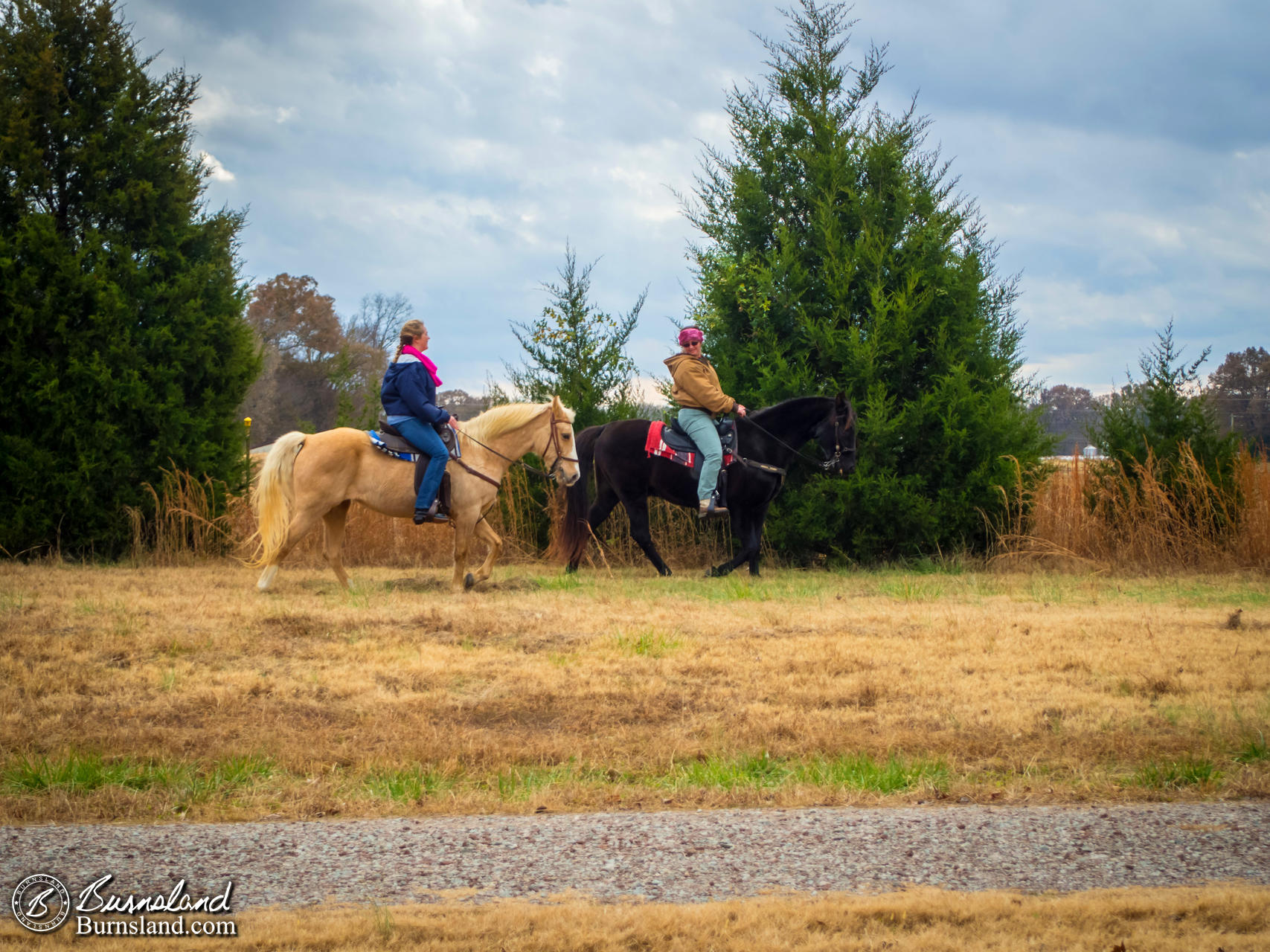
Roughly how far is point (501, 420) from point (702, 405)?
7.54 feet

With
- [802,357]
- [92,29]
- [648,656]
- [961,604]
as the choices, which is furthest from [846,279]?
[92,29]

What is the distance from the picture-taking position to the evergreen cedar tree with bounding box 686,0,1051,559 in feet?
40.9

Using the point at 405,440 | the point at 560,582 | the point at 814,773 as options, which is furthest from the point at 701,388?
the point at 814,773

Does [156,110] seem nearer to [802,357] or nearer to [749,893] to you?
[802,357]

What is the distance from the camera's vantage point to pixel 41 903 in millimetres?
2781

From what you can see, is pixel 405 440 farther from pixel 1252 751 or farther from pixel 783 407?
pixel 1252 751

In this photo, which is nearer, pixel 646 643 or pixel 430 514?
pixel 646 643

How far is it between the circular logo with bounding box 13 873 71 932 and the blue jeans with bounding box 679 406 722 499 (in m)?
8.69

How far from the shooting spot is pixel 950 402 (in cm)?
1235

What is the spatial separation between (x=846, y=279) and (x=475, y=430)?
5392mm

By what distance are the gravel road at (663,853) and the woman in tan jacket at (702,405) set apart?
7585mm

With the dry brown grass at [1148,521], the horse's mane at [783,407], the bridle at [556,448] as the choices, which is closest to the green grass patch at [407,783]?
the bridle at [556,448]

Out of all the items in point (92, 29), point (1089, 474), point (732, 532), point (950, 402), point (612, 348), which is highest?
point (92, 29)

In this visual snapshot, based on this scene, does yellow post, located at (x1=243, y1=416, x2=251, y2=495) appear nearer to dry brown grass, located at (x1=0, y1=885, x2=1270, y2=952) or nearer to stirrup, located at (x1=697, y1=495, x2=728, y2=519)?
stirrup, located at (x1=697, y1=495, x2=728, y2=519)
